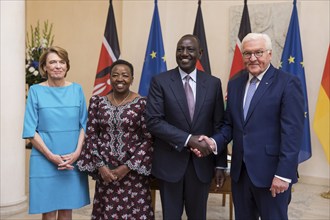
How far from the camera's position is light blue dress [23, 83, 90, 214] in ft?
8.85

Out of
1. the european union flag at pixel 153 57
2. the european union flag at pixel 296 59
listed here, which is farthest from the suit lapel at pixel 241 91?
the european union flag at pixel 153 57

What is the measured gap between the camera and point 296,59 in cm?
509

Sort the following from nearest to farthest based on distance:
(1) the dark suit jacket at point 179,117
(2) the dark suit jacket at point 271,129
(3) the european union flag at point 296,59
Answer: (2) the dark suit jacket at point 271,129 < (1) the dark suit jacket at point 179,117 < (3) the european union flag at point 296,59

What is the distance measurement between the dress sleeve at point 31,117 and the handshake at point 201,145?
3.63ft

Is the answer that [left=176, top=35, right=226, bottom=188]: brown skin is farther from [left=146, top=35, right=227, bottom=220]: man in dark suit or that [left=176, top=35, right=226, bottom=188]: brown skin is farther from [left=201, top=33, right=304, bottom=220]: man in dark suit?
[left=201, top=33, right=304, bottom=220]: man in dark suit

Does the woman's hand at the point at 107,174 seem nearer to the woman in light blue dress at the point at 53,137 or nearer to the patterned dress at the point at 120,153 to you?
the patterned dress at the point at 120,153

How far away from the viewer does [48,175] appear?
9.00 feet

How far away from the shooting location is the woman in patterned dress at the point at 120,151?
2.57 metres

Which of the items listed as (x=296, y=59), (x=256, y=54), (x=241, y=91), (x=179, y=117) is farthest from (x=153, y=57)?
(x=256, y=54)

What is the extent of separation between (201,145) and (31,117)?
121 cm

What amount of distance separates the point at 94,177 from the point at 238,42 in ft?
11.1

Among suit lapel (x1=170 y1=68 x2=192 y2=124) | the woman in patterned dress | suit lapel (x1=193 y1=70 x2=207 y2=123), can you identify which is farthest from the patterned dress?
suit lapel (x1=193 y1=70 x2=207 y2=123)

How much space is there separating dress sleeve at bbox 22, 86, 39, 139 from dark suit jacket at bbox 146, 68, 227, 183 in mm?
814

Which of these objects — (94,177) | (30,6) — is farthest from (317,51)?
(30,6)
